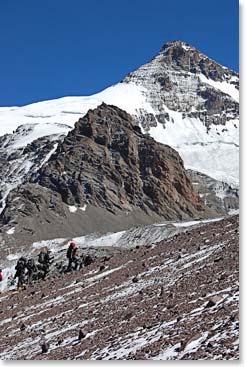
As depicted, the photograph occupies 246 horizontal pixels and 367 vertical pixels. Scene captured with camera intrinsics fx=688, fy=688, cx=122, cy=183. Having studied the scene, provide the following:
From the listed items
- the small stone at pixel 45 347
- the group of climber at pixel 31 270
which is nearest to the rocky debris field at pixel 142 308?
the small stone at pixel 45 347

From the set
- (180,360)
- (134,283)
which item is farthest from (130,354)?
(134,283)

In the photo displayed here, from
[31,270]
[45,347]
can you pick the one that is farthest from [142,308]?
[31,270]

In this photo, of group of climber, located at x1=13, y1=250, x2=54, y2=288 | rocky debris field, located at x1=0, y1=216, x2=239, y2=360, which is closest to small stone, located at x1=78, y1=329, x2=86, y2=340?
rocky debris field, located at x1=0, y1=216, x2=239, y2=360

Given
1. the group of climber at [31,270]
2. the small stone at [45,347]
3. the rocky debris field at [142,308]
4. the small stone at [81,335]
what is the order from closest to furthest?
the rocky debris field at [142,308] < the small stone at [45,347] < the small stone at [81,335] < the group of climber at [31,270]

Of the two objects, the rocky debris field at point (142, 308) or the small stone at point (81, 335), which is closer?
the rocky debris field at point (142, 308)

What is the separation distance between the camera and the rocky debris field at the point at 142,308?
11.7 metres

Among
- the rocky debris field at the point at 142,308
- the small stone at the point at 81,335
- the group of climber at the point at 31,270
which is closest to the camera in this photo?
the rocky debris field at the point at 142,308

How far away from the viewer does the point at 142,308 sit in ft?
51.4

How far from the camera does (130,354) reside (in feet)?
39.3

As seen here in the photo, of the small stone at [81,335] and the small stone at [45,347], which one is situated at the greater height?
the small stone at [81,335]

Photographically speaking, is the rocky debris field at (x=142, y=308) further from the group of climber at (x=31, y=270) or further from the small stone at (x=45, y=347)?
the group of climber at (x=31, y=270)

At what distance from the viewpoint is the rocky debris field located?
38.5 ft

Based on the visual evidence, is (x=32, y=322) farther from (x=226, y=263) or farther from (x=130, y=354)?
(x=130, y=354)

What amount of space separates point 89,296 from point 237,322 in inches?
387
